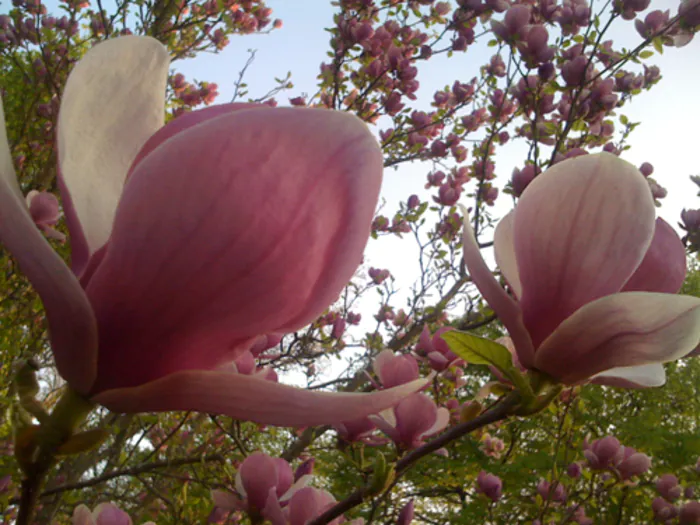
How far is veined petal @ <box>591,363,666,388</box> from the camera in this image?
2.37 feet

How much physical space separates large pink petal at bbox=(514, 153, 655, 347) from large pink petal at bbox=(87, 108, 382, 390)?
0.31 meters

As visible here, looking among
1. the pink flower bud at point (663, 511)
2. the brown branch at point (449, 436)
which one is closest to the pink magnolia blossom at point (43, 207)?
the brown branch at point (449, 436)

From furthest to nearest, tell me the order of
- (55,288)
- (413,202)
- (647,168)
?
(413,202), (647,168), (55,288)

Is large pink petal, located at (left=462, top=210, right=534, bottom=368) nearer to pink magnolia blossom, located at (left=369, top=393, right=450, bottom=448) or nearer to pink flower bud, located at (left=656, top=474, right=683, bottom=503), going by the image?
pink magnolia blossom, located at (left=369, top=393, right=450, bottom=448)

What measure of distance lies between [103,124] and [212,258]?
0.21 meters

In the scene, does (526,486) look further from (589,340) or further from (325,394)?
(325,394)

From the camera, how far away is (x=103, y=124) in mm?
493

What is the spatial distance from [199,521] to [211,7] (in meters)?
3.48

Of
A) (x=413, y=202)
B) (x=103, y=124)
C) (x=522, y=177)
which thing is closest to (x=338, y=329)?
(x=413, y=202)

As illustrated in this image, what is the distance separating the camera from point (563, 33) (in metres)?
2.63

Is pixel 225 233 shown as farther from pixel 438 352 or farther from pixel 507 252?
pixel 438 352

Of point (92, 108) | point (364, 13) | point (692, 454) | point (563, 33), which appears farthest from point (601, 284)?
point (692, 454)

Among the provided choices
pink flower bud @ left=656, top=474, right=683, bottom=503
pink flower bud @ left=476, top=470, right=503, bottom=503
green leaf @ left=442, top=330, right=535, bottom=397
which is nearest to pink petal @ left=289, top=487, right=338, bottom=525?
green leaf @ left=442, top=330, right=535, bottom=397

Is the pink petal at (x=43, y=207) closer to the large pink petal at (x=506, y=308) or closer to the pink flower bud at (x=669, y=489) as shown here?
the large pink petal at (x=506, y=308)
